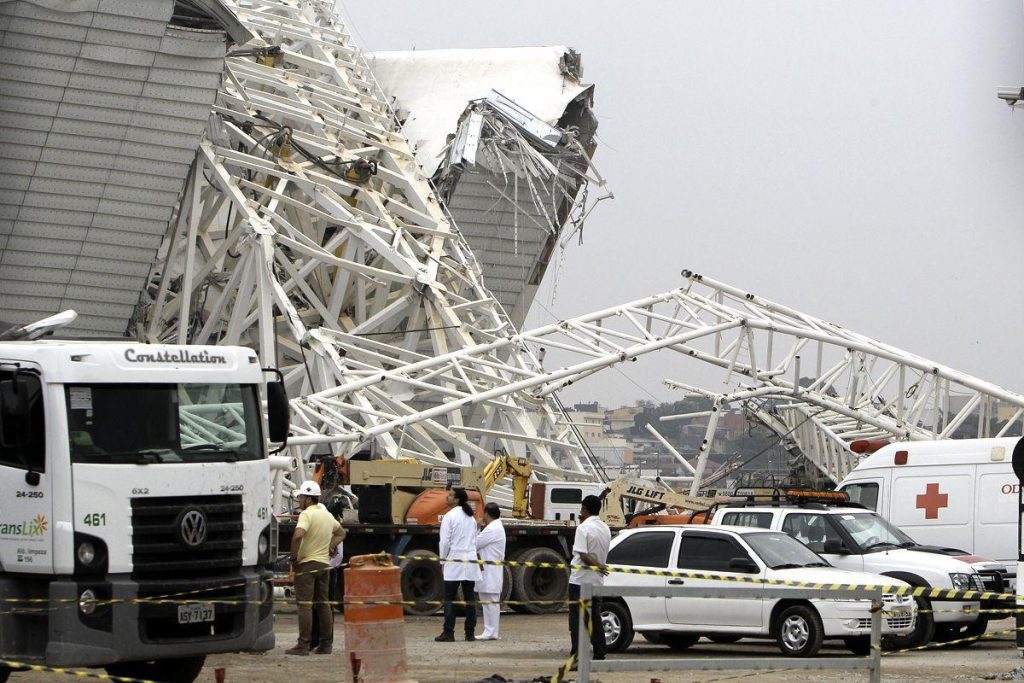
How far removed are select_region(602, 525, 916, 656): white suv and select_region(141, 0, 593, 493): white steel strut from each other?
11062mm

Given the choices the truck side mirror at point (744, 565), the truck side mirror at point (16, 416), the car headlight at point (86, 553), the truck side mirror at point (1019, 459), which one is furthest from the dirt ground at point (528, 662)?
the truck side mirror at point (16, 416)

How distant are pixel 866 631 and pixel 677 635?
245 cm

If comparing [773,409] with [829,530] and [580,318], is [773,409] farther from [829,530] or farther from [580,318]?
[829,530]

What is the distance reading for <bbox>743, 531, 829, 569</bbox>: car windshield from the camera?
56.9ft

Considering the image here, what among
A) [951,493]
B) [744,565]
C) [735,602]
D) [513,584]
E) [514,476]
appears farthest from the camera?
[514,476]

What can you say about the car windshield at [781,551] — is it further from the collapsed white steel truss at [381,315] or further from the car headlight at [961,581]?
the collapsed white steel truss at [381,315]

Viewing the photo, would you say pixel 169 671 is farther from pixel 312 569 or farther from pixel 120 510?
pixel 312 569

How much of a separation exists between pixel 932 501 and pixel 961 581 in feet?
11.5

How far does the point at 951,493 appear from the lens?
21.6m

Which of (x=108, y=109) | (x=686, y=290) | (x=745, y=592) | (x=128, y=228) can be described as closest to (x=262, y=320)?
(x=128, y=228)

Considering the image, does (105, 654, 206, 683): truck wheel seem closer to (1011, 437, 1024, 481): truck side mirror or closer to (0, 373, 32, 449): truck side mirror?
(0, 373, 32, 449): truck side mirror

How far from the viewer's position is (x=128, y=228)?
30.6 meters

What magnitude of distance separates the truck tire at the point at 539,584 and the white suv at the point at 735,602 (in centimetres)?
511

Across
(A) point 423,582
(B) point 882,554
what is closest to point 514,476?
(A) point 423,582
